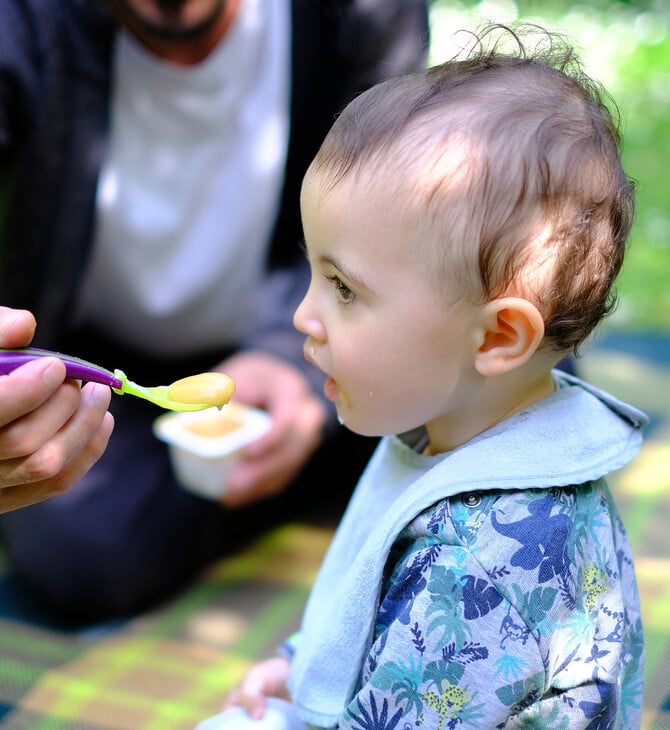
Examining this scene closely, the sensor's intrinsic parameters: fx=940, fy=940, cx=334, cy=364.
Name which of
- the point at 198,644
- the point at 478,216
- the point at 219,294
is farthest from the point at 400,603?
the point at 219,294

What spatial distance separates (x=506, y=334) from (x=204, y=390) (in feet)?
0.94

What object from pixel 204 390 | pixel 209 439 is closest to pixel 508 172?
pixel 204 390

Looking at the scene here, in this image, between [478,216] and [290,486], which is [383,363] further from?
[290,486]

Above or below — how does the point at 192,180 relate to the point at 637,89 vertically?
above

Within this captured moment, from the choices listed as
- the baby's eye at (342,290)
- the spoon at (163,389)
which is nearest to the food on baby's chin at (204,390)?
the spoon at (163,389)

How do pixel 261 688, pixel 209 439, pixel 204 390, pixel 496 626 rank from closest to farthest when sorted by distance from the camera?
pixel 496 626 → pixel 204 390 → pixel 261 688 → pixel 209 439

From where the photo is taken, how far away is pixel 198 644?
4.86 feet

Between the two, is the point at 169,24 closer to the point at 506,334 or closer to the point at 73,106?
the point at 73,106

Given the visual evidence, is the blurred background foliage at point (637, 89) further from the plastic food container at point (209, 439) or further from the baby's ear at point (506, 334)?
the baby's ear at point (506, 334)

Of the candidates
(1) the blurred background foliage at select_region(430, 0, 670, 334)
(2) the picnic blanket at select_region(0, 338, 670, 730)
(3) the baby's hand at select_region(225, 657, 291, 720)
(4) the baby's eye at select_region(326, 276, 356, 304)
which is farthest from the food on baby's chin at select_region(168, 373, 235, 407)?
(1) the blurred background foliage at select_region(430, 0, 670, 334)

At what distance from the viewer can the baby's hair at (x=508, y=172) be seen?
77cm

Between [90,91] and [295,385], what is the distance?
59cm

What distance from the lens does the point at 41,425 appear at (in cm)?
85

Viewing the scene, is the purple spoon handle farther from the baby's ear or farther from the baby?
the baby's ear
